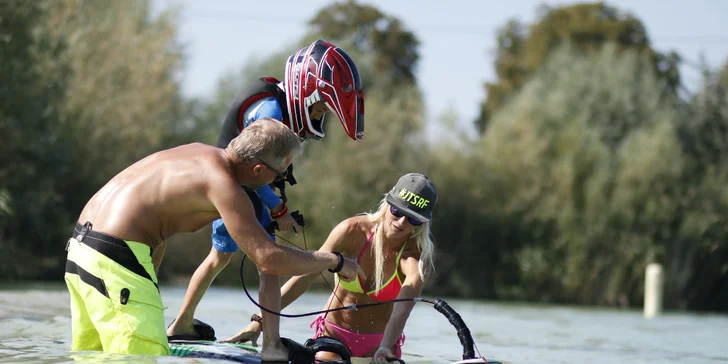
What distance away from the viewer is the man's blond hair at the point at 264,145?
5.58 m

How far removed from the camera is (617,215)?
2717 cm

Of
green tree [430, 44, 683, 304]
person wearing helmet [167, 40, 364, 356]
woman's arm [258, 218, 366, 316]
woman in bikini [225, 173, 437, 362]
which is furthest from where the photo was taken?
green tree [430, 44, 683, 304]

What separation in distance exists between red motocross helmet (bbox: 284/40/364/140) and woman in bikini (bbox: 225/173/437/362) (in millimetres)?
640

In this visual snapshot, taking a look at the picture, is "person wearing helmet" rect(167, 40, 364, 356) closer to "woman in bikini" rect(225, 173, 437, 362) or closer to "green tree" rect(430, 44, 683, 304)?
"woman in bikini" rect(225, 173, 437, 362)

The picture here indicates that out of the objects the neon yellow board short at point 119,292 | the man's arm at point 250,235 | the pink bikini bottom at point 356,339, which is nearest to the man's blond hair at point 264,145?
the man's arm at point 250,235

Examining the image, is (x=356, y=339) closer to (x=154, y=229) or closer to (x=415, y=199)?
(x=415, y=199)

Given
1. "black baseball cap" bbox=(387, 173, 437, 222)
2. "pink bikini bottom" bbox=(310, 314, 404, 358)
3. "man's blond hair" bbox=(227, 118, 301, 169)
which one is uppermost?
"man's blond hair" bbox=(227, 118, 301, 169)

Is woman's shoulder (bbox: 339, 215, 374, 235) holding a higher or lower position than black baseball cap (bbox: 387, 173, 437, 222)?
lower

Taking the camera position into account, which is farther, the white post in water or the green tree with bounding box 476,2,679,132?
the green tree with bounding box 476,2,679,132

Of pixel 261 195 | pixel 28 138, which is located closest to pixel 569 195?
pixel 28 138

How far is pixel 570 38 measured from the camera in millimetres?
41969

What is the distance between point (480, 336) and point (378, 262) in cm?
491

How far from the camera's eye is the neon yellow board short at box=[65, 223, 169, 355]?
545 cm

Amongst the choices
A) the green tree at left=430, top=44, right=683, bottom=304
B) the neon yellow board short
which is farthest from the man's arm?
the green tree at left=430, top=44, right=683, bottom=304
